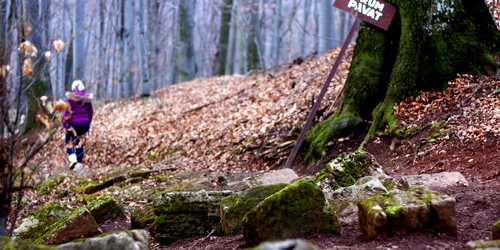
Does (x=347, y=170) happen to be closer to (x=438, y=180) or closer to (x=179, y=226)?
(x=438, y=180)

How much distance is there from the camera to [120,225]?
248 inches

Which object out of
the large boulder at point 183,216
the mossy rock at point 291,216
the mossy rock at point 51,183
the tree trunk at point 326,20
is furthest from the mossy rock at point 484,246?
the tree trunk at point 326,20

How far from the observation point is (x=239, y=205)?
4840mm

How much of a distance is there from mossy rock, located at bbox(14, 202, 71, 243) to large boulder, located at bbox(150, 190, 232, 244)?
1497 mm

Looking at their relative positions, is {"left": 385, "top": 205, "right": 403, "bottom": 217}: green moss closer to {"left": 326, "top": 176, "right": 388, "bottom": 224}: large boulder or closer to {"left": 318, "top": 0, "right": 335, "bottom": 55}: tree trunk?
{"left": 326, "top": 176, "right": 388, "bottom": 224}: large boulder

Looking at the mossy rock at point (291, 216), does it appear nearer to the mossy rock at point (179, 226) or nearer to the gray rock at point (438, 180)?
the mossy rock at point (179, 226)

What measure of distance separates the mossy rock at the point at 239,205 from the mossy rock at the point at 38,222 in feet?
7.62

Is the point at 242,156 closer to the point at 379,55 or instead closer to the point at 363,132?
the point at 363,132

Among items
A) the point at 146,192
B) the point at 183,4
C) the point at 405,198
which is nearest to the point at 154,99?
the point at 183,4

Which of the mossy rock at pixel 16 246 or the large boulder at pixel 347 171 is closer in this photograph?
the mossy rock at pixel 16 246

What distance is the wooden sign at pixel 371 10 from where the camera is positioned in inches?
280

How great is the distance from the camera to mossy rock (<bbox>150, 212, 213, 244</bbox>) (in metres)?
5.36

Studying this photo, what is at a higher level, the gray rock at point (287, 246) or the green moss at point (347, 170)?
the gray rock at point (287, 246)

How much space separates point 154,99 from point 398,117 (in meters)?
12.8
